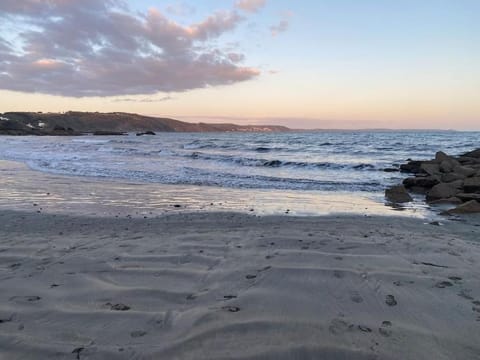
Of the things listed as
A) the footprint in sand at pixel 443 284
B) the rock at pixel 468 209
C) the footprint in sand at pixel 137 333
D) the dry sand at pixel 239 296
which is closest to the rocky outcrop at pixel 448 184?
the rock at pixel 468 209

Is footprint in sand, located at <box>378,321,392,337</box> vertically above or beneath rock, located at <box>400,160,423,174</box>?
above

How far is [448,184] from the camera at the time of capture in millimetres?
12094

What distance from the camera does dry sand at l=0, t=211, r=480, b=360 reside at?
8.64ft

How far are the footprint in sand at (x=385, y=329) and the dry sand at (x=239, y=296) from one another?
0.05 feet

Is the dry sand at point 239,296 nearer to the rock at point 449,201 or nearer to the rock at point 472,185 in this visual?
the rock at point 449,201

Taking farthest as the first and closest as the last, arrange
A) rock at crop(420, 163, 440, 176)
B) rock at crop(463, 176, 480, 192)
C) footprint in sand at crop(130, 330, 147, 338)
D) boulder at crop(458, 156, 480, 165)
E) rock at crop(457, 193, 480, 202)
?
boulder at crop(458, 156, 480, 165)
rock at crop(420, 163, 440, 176)
rock at crop(463, 176, 480, 192)
rock at crop(457, 193, 480, 202)
footprint in sand at crop(130, 330, 147, 338)

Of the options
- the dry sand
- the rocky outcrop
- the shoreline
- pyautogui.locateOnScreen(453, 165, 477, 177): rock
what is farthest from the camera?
pyautogui.locateOnScreen(453, 165, 477, 177): rock

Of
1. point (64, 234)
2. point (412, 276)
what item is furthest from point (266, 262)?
point (64, 234)

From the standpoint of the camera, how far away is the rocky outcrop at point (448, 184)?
10.5m

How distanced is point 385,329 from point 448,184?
10668mm

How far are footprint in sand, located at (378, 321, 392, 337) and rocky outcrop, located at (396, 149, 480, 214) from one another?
712cm

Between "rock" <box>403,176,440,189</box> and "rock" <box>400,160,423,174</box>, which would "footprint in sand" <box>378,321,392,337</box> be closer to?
"rock" <box>403,176,440,189</box>

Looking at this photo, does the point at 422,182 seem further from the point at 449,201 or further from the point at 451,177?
the point at 449,201

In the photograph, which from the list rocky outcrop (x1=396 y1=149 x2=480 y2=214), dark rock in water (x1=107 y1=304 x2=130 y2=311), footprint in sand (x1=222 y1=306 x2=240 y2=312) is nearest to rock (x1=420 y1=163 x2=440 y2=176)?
rocky outcrop (x1=396 y1=149 x2=480 y2=214)
